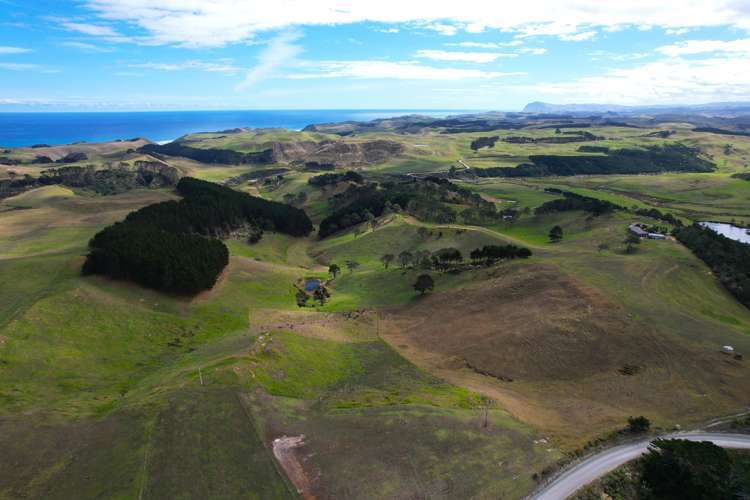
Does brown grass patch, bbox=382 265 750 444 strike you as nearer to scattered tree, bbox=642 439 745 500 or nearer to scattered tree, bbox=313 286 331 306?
scattered tree, bbox=642 439 745 500

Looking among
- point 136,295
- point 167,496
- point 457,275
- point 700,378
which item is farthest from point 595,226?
point 167,496

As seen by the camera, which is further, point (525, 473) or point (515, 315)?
point (515, 315)

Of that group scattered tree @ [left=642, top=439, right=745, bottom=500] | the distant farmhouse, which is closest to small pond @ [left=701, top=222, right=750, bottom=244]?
the distant farmhouse

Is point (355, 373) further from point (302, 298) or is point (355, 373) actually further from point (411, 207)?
point (411, 207)

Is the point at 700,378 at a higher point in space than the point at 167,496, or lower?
lower

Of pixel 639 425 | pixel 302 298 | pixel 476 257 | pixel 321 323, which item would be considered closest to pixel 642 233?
pixel 476 257

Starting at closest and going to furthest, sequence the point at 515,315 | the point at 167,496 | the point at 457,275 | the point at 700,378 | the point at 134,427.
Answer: the point at 167,496 → the point at 134,427 → the point at 700,378 → the point at 515,315 → the point at 457,275

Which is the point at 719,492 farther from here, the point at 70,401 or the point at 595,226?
the point at 595,226
